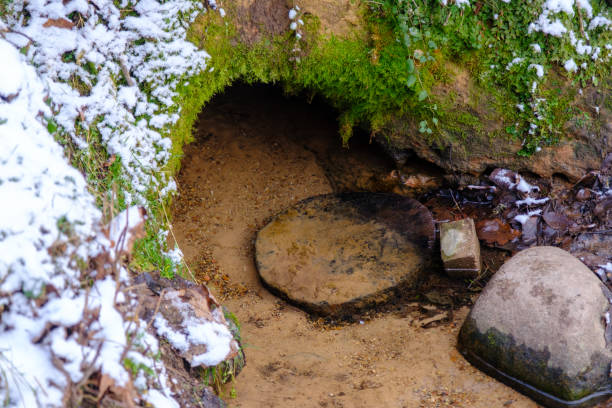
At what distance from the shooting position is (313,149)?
4688 millimetres

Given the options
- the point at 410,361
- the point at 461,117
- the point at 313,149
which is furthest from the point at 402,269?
the point at 313,149

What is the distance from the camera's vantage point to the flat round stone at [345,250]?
347cm

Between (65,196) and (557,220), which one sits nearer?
(65,196)

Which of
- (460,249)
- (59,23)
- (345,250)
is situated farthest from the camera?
(345,250)

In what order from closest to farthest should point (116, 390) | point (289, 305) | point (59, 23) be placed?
point (116, 390), point (59, 23), point (289, 305)

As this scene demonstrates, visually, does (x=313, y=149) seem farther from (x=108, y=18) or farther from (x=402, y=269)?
(x=108, y=18)

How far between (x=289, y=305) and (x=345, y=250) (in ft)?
1.95

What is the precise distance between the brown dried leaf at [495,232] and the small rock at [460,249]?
0.19 meters

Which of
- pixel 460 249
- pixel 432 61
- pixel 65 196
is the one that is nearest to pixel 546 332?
pixel 460 249

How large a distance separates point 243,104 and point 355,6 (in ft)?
5.78

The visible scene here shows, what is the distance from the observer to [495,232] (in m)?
3.72

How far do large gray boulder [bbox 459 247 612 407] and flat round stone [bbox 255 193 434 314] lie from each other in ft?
2.42

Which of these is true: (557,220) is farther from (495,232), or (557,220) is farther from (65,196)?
(65,196)

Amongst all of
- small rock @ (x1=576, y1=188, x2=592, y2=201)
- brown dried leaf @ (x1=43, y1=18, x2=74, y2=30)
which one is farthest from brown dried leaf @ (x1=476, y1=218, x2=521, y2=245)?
brown dried leaf @ (x1=43, y1=18, x2=74, y2=30)
